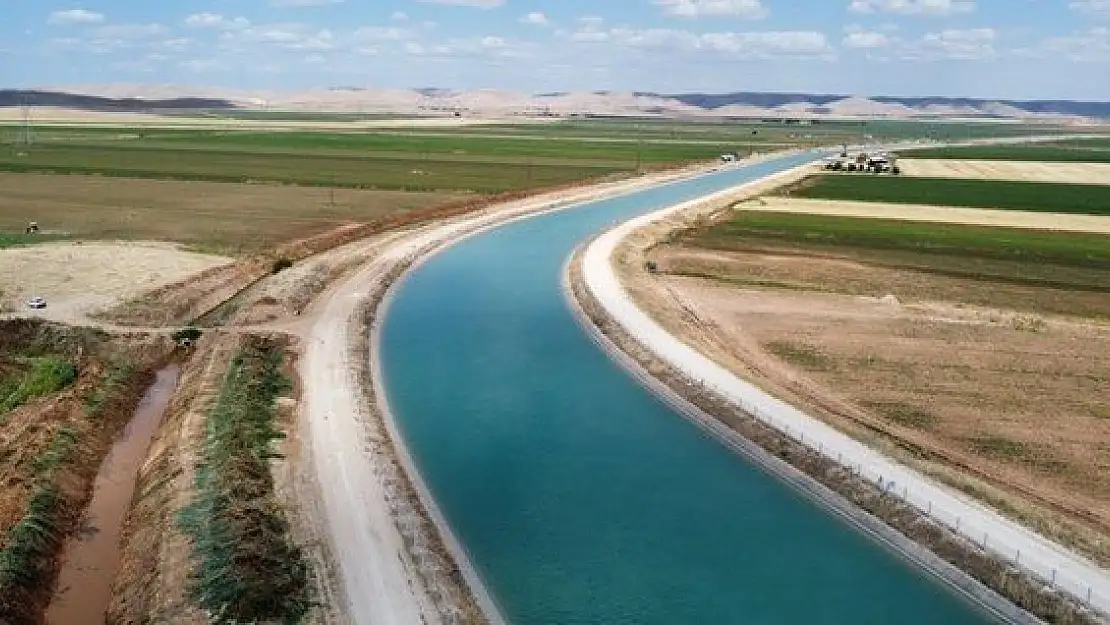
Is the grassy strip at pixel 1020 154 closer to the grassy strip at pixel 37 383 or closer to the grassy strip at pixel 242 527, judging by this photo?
the grassy strip at pixel 242 527

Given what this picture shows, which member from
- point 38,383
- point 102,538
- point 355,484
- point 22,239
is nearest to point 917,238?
point 355,484

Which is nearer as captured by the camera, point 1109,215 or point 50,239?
point 50,239

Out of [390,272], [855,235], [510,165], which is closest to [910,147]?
[510,165]

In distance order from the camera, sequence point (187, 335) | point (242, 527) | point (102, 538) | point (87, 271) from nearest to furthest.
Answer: point (242, 527) → point (102, 538) → point (187, 335) → point (87, 271)

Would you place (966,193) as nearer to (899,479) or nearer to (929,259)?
(929,259)

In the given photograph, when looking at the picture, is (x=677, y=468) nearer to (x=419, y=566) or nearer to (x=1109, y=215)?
(x=419, y=566)

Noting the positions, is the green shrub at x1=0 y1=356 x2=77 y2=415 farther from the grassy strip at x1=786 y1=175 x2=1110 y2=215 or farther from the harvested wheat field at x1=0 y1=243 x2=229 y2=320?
the grassy strip at x1=786 y1=175 x2=1110 y2=215
